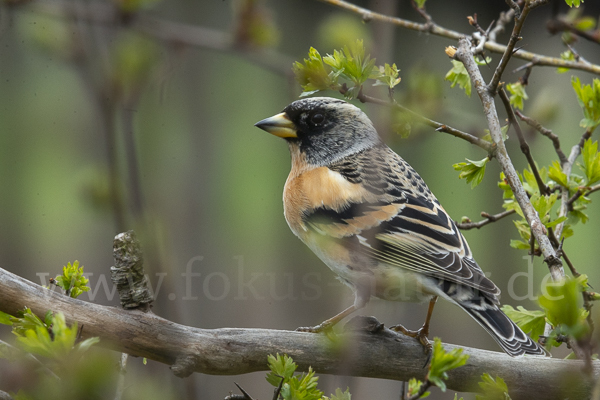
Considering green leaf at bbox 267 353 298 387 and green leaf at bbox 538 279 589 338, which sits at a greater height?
green leaf at bbox 538 279 589 338

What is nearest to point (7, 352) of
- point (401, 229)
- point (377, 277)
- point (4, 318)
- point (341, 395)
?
point (4, 318)

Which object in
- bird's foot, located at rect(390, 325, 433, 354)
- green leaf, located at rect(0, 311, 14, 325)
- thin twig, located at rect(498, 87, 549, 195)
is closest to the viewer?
green leaf, located at rect(0, 311, 14, 325)

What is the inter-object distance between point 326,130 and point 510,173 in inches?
38.4

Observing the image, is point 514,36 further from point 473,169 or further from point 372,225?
point 372,225

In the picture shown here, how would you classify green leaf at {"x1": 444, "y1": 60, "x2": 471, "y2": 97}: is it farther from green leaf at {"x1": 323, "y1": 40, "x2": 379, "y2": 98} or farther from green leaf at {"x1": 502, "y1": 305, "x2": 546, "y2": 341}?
green leaf at {"x1": 502, "y1": 305, "x2": 546, "y2": 341}

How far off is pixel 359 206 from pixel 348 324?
1.41 ft

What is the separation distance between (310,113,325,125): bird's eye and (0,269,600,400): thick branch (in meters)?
0.92

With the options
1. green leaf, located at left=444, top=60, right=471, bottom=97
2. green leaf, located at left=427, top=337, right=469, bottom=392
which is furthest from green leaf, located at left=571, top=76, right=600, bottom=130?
green leaf, located at left=427, top=337, right=469, bottom=392

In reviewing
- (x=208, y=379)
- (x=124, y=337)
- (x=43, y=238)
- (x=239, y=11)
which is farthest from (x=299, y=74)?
(x=43, y=238)

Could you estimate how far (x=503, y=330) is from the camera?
158 cm

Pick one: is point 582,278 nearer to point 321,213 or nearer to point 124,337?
point 321,213

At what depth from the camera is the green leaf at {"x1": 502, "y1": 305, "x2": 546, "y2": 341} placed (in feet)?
5.20

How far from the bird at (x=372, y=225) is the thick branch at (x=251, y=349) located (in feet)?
0.32

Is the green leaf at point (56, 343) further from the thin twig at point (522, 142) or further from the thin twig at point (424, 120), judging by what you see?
the thin twig at point (522, 142)
